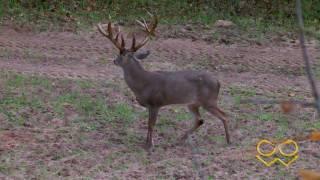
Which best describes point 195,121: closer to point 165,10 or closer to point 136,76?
point 136,76

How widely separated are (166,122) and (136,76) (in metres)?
0.98

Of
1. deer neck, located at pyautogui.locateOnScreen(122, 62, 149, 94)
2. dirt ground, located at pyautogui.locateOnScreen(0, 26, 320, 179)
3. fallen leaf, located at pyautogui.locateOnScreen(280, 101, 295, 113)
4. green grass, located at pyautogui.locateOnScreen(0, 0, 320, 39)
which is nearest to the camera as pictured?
fallen leaf, located at pyautogui.locateOnScreen(280, 101, 295, 113)

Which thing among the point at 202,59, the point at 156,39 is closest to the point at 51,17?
the point at 156,39

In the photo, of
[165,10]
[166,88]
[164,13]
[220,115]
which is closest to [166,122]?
[220,115]

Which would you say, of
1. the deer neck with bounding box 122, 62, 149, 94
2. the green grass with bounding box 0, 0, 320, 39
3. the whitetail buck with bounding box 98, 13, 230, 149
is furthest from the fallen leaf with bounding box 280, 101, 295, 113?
the green grass with bounding box 0, 0, 320, 39

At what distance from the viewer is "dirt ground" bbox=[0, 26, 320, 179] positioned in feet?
22.6

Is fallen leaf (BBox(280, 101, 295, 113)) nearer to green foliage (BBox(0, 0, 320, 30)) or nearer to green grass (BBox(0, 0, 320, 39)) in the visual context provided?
green grass (BBox(0, 0, 320, 39))

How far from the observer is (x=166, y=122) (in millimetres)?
8562

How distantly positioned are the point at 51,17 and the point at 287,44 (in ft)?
14.7

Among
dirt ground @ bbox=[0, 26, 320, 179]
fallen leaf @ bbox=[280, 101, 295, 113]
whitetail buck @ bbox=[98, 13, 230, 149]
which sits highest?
fallen leaf @ bbox=[280, 101, 295, 113]

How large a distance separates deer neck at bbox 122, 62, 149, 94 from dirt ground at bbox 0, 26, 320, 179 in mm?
583

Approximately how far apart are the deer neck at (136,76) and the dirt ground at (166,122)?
0.58m

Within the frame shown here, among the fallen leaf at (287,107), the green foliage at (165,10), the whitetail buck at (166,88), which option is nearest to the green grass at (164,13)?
the green foliage at (165,10)

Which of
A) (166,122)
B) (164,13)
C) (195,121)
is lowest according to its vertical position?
(166,122)
